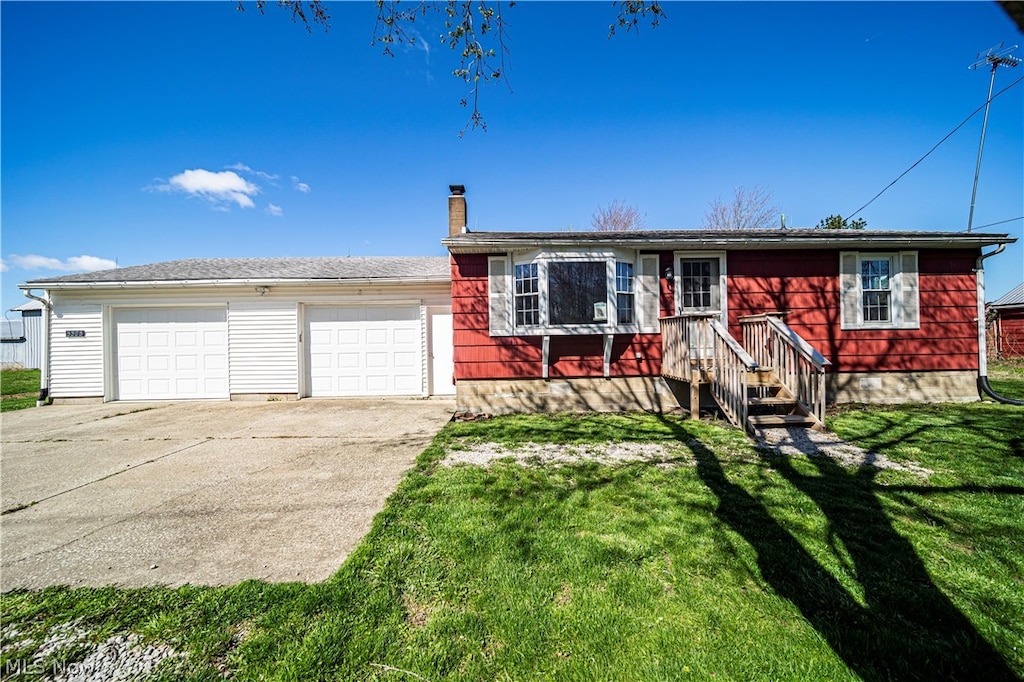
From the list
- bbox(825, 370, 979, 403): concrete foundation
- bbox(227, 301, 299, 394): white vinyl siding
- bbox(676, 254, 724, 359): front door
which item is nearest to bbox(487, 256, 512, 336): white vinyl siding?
bbox(676, 254, 724, 359): front door

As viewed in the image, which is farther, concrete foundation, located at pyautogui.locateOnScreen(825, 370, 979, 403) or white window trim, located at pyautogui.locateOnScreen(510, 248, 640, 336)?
concrete foundation, located at pyautogui.locateOnScreen(825, 370, 979, 403)

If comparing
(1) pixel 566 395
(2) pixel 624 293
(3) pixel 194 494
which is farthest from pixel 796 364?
(3) pixel 194 494

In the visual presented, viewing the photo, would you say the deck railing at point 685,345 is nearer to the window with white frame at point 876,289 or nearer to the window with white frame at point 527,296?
the window with white frame at point 527,296

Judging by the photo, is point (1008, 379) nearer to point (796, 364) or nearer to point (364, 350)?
point (796, 364)

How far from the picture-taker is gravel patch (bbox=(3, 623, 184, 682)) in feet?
5.45

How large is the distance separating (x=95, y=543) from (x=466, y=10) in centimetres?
497

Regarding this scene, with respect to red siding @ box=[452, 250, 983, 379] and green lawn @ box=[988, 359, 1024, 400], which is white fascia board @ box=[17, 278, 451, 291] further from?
green lawn @ box=[988, 359, 1024, 400]

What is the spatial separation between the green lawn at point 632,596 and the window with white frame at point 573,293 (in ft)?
11.9

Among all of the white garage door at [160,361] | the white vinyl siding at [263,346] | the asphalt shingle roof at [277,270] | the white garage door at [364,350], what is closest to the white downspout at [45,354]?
the asphalt shingle roof at [277,270]

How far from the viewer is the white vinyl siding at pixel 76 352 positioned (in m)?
8.60

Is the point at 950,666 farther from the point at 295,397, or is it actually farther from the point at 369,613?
the point at 295,397

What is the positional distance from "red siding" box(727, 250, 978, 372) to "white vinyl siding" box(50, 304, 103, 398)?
13.8m

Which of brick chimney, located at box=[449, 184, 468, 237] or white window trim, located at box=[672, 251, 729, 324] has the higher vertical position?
brick chimney, located at box=[449, 184, 468, 237]

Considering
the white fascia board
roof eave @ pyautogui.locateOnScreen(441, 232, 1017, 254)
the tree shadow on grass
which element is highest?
roof eave @ pyautogui.locateOnScreen(441, 232, 1017, 254)
